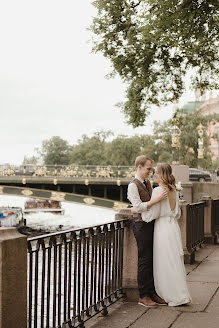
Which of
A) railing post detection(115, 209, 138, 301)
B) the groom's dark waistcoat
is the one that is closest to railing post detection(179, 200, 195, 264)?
railing post detection(115, 209, 138, 301)

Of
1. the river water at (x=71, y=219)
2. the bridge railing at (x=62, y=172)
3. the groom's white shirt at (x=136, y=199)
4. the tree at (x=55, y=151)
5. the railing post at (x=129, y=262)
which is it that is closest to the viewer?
the groom's white shirt at (x=136, y=199)

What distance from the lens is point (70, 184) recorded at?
139 feet

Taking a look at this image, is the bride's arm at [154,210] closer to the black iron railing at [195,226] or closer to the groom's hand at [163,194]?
the groom's hand at [163,194]

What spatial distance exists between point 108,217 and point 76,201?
29.7 meters

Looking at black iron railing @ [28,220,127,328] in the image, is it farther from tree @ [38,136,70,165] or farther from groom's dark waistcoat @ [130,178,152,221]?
tree @ [38,136,70,165]

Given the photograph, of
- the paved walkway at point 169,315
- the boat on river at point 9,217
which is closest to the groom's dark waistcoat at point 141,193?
the paved walkway at point 169,315

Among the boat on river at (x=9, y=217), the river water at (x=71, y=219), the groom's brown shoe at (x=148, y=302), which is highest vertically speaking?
the groom's brown shoe at (x=148, y=302)

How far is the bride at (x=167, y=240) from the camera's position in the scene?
5.80m

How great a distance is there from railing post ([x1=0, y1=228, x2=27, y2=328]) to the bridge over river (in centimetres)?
3554

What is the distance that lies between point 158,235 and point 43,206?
87326 mm

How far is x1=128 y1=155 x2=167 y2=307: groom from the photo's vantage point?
5762 mm

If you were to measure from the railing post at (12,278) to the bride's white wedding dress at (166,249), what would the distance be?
7.13 ft

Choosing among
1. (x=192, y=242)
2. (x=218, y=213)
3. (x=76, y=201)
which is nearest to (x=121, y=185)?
(x=76, y=201)

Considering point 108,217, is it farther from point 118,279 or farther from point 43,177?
point 118,279
